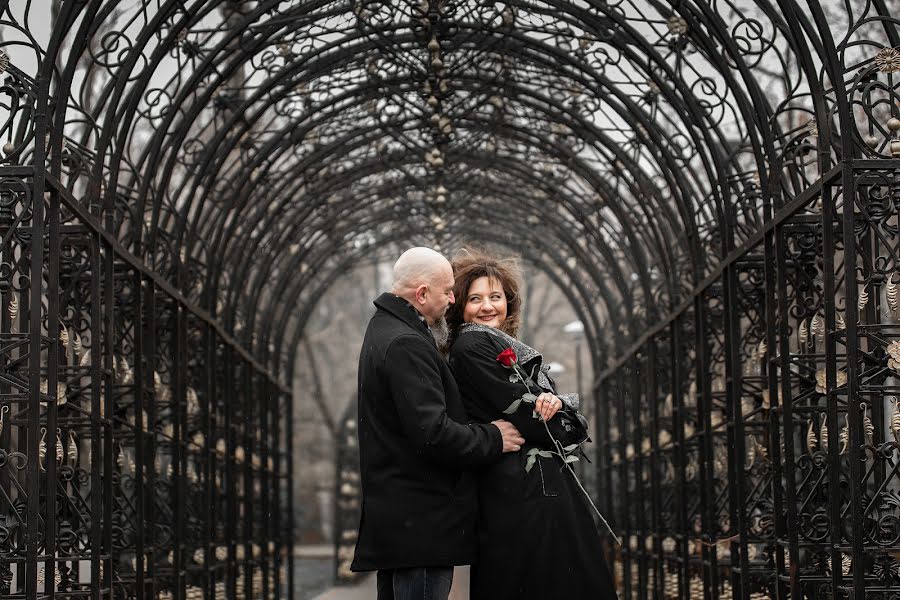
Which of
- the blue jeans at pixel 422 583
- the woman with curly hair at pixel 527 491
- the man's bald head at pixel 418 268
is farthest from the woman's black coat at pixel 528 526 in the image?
the man's bald head at pixel 418 268

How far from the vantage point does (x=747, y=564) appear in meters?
11.2

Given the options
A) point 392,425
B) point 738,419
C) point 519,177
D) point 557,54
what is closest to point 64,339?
point 392,425

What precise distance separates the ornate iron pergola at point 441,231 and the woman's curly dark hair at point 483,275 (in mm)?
2243

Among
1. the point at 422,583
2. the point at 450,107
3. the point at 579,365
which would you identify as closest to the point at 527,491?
the point at 422,583

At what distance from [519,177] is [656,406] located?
153 inches

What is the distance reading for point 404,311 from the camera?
6.20 meters

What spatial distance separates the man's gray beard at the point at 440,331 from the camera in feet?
21.0

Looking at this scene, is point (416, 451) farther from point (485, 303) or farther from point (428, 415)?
point (485, 303)

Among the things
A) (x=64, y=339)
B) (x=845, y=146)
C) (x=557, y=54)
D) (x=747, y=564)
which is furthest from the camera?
(x=557, y=54)

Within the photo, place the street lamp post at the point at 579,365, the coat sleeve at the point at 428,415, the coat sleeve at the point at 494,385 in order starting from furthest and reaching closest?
the street lamp post at the point at 579,365 → the coat sleeve at the point at 494,385 → the coat sleeve at the point at 428,415

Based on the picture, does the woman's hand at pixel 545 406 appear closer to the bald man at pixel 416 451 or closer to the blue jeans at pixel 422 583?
the bald man at pixel 416 451

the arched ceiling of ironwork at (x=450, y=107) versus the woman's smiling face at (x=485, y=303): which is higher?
the arched ceiling of ironwork at (x=450, y=107)

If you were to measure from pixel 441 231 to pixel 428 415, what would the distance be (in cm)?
1684

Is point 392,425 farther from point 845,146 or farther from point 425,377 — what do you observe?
point 845,146
